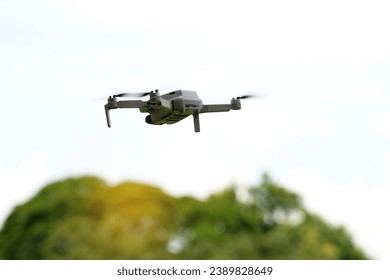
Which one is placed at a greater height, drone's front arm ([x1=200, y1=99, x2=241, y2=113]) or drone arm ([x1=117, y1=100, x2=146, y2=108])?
drone arm ([x1=117, y1=100, x2=146, y2=108])

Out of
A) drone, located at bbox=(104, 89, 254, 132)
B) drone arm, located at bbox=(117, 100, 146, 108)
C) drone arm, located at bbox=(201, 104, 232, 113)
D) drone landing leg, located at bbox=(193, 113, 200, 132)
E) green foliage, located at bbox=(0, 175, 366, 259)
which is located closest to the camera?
drone, located at bbox=(104, 89, 254, 132)

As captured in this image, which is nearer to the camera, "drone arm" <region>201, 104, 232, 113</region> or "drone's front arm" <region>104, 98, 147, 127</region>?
"drone's front arm" <region>104, 98, 147, 127</region>

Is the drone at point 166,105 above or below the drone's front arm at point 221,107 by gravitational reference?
above

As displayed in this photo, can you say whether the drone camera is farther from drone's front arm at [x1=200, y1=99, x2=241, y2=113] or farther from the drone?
the drone

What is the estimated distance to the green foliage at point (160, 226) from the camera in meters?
19.1

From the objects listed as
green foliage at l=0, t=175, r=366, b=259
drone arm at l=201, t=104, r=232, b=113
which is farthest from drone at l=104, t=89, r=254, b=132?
green foliage at l=0, t=175, r=366, b=259

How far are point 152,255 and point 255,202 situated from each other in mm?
2963

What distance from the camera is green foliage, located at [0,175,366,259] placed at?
62.8 ft

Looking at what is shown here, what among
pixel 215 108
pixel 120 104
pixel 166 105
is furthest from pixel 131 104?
pixel 215 108

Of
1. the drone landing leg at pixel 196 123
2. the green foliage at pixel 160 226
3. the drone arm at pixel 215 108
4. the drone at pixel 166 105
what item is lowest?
the green foliage at pixel 160 226

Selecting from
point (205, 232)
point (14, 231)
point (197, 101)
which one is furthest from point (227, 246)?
point (197, 101)

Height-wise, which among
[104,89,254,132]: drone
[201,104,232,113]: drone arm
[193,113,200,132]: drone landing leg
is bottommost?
[193,113,200,132]: drone landing leg

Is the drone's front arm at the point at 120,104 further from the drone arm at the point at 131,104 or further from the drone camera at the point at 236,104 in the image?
the drone camera at the point at 236,104

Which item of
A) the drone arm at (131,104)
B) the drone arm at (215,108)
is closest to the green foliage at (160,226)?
the drone arm at (215,108)
